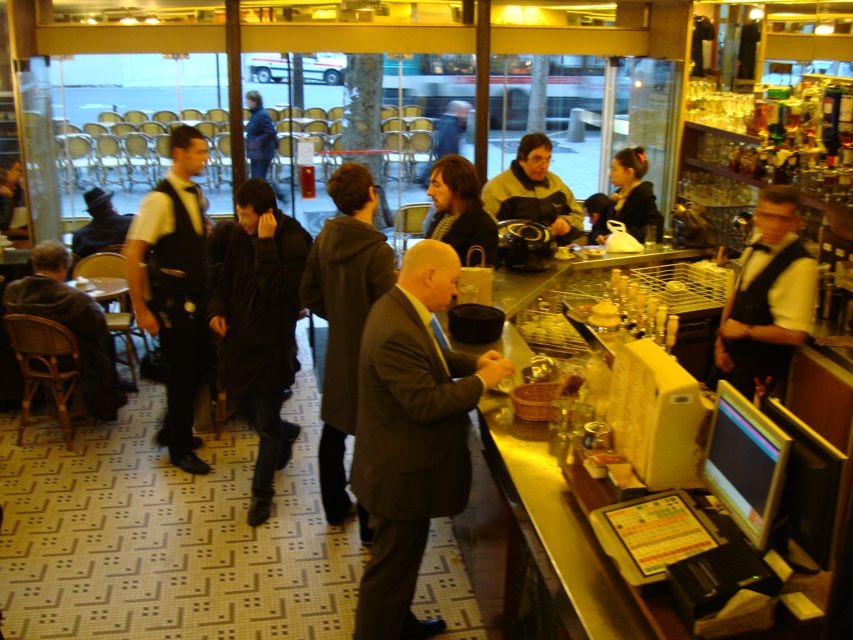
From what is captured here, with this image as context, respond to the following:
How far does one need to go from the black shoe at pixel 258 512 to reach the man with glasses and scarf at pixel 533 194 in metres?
2.05

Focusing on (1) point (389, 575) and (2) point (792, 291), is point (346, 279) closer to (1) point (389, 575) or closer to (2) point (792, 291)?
(1) point (389, 575)

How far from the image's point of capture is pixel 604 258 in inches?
189

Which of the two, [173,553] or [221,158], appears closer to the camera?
[173,553]

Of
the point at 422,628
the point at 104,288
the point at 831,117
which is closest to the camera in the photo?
the point at 422,628

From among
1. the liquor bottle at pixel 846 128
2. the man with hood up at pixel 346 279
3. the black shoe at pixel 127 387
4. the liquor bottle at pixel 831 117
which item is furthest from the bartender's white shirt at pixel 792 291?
the black shoe at pixel 127 387

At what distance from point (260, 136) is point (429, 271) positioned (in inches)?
208

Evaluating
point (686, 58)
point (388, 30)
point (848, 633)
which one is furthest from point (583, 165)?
point (848, 633)

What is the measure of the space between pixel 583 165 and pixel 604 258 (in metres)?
4.72

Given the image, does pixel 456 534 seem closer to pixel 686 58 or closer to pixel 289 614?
pixel 289 614

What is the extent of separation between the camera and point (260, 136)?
7.70m

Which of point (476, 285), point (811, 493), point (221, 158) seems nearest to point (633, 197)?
point (476, 285)

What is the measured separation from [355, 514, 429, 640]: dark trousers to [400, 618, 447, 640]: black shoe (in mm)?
498

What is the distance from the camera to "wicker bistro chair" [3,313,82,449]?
16.7 feet

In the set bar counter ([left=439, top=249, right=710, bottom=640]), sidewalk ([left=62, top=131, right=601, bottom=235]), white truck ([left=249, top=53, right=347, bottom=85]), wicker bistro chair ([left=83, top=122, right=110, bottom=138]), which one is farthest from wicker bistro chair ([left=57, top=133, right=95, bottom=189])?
bar counter ([left=439, top=249, right=710, bottom=640])
